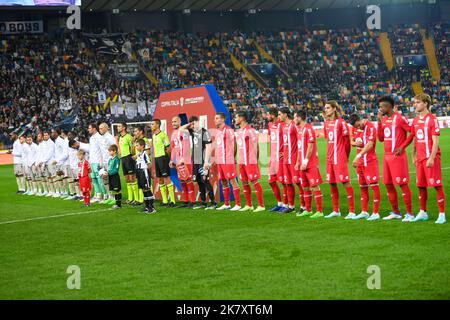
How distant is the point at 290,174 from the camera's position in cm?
1398

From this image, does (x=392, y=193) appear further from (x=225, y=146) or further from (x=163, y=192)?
(x=163, y=192)

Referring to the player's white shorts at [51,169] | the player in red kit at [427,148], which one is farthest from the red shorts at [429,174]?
the player's white shorts at [51,169]

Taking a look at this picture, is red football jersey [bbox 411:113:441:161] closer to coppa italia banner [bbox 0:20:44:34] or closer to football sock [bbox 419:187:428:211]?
football sock [bbox 419:187:428:211]

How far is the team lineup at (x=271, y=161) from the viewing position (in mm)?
11984

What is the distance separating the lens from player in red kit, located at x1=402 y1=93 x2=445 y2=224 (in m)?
11.5

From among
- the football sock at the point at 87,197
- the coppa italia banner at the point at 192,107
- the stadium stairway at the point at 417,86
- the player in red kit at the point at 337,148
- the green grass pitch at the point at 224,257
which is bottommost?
the green grass pitch at the point at 224,257

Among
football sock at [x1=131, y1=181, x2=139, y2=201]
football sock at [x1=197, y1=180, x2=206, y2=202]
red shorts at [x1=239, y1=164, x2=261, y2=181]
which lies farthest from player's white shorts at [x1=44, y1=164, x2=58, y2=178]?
red shorts at [x1=239, y1=164, x2=261, y2=181]

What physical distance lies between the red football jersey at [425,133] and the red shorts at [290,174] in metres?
2.82

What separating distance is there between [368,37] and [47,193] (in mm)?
41208

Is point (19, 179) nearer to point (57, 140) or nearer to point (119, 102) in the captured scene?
point (57, 140)

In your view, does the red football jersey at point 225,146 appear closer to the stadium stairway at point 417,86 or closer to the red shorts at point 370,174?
the red shorts at point 370,174

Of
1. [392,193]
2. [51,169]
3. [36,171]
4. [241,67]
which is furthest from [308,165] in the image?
[241,67]

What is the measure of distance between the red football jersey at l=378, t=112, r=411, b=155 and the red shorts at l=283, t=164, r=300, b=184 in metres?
2.25

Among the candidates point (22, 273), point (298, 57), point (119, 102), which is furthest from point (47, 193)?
point (298, 57)
